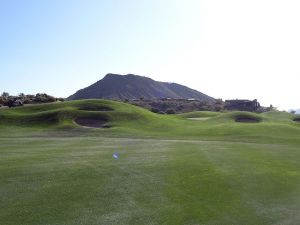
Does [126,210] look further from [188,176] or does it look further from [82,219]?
[188,176]

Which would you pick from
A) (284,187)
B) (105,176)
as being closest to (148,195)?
(105,176)

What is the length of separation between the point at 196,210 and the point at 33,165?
11.0 m

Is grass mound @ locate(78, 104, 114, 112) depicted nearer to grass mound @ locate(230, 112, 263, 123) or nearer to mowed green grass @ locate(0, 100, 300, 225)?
grass mound @ locate(230, 112, 263, 123)

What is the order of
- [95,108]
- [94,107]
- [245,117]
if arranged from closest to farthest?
[95,108] < [94,107] < [245,117]

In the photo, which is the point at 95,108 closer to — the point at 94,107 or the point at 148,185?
the point at 94,107

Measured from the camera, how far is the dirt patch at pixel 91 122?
6281 cm

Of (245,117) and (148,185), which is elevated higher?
(245,117)

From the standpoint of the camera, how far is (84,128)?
5903cm

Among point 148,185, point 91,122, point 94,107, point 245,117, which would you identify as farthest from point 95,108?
point 148,185

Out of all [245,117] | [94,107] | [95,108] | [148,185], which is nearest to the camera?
[148,185]

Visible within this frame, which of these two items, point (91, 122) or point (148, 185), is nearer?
point (148, 185)

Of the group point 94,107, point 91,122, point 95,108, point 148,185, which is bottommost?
point 148,185

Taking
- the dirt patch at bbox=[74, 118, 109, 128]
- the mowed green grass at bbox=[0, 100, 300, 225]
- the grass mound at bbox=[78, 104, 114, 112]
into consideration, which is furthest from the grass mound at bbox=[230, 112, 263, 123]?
the mowed green grass at bbox=[0, 100, 300, 225]

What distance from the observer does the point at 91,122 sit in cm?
6469
